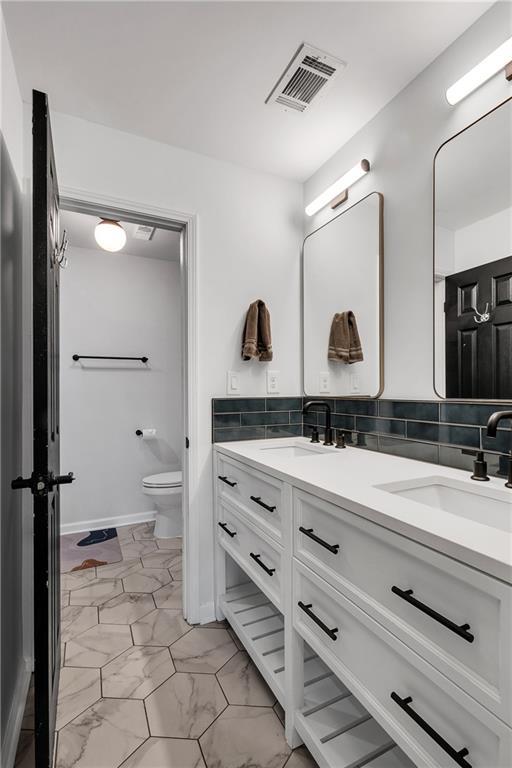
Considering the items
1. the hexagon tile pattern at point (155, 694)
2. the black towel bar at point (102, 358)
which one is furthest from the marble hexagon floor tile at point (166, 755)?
the black towel bar at point (102, 358)

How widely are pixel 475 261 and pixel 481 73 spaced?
1.96 ft

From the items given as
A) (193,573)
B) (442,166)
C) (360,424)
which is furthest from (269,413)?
(442,166)

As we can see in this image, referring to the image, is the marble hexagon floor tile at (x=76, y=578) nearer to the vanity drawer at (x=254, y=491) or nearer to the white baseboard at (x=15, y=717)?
the white baseboard at (x=15, y=717)

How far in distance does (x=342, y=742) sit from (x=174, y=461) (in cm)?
268

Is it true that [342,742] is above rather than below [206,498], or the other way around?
below

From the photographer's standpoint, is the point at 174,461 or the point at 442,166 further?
the point at 174,461

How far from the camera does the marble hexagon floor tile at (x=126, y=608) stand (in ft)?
6.45

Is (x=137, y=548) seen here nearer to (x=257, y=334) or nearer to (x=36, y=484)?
(x=257, y=334)

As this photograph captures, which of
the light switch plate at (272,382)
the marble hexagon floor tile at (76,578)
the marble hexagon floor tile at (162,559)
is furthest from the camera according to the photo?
the marble hexagon floor tile at (162,559)

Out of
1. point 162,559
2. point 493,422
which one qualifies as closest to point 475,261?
point 493,422

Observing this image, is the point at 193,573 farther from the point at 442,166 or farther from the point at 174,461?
the point at 442,166

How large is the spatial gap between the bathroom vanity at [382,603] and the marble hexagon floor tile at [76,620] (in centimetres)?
83

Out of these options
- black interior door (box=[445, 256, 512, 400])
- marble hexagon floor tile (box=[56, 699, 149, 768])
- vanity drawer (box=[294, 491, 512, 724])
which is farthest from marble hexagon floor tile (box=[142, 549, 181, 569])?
black interior door (box=[445, 256, 512, 400])

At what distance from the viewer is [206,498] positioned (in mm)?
1996
